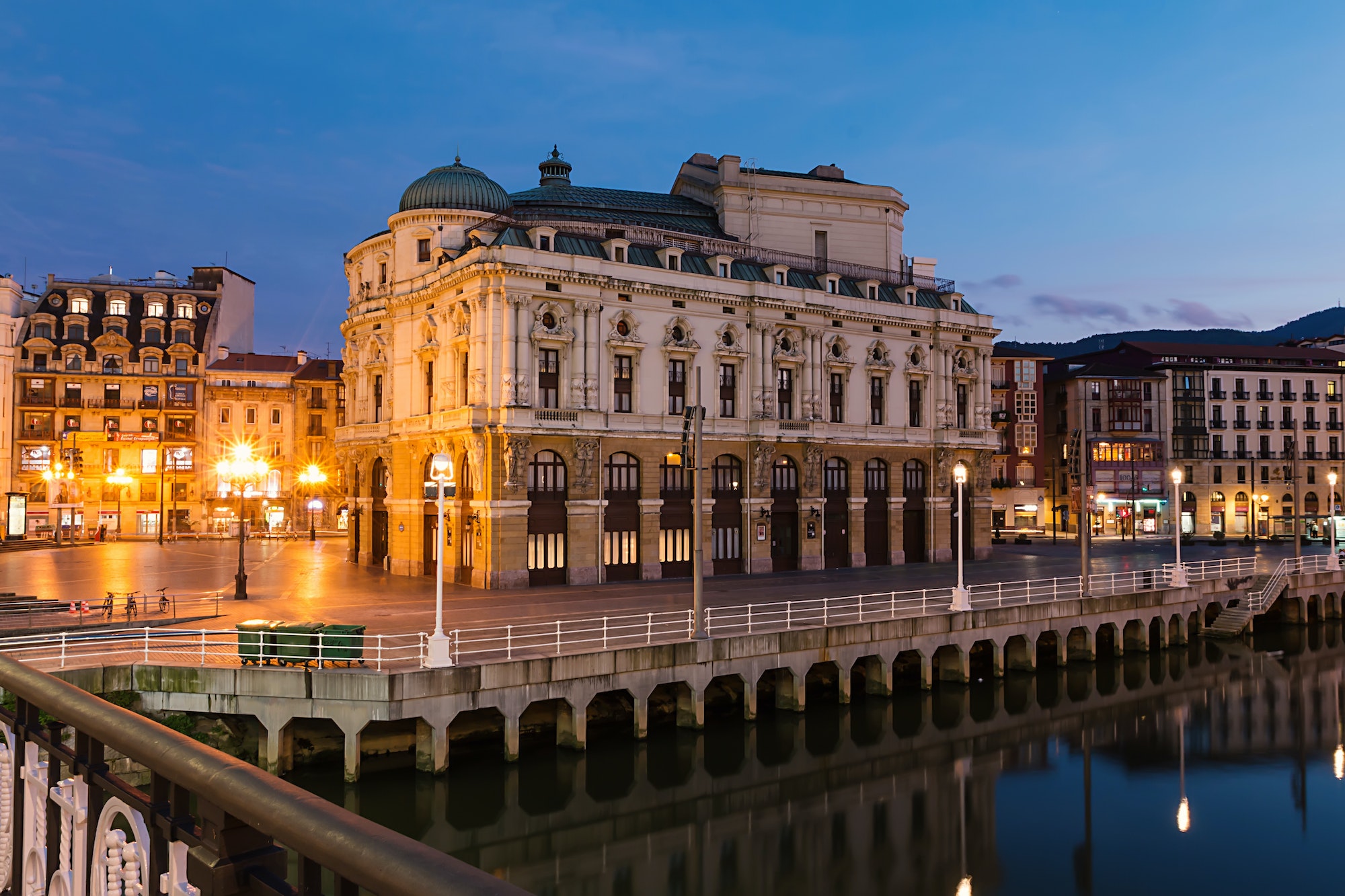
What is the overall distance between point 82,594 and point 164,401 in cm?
5631

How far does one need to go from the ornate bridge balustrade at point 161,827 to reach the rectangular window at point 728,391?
52066 mm

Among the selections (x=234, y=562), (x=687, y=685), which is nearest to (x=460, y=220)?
(x=234, y=562)

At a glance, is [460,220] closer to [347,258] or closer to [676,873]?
[347,258]

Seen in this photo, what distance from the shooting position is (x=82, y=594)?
43.4 metres

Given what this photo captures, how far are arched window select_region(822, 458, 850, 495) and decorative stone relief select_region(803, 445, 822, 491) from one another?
47.7 inches

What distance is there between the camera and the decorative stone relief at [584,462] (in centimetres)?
5194

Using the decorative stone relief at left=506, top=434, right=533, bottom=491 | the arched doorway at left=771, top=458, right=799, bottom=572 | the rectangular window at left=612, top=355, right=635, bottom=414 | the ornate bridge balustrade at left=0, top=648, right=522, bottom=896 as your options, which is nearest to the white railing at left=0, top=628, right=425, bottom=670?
the decorative stone relief at left=506, top=434, right=533, bottom=491

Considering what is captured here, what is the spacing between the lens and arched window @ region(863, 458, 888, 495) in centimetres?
6444

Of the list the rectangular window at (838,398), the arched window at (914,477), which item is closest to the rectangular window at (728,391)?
the rectangular window at (838,398)

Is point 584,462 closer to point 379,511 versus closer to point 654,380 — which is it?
point 654,380

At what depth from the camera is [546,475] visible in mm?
51750

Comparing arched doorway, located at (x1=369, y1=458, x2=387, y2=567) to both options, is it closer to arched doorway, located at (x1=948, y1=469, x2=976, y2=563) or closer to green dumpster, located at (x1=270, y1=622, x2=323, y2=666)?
green dumpster, located at (x1=270, y1=622, x2=323, y2=666)

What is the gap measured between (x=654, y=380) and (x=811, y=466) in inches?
473

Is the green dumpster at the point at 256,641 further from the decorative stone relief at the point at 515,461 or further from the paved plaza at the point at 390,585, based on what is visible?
the decorative stone relief at the point at 515,461
